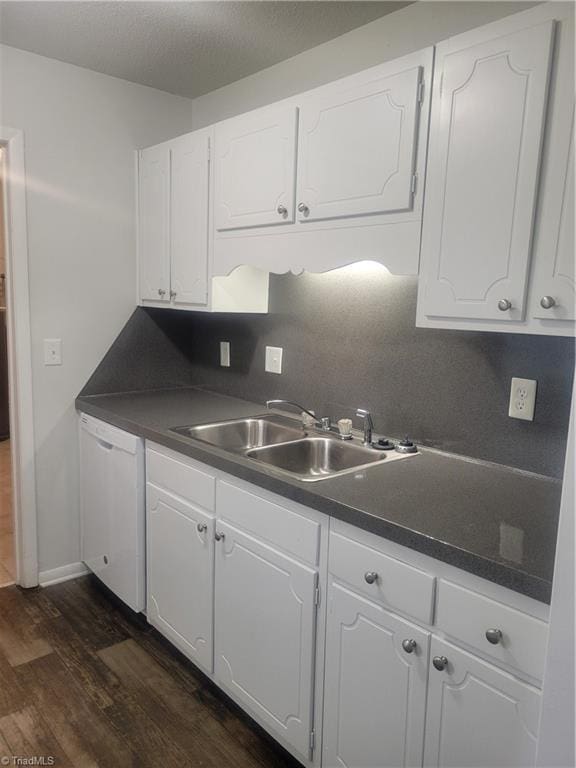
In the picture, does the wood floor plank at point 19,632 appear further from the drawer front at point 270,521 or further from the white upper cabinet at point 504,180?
the white upper cabinet at point 504,180

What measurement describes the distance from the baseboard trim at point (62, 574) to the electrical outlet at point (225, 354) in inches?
48.6

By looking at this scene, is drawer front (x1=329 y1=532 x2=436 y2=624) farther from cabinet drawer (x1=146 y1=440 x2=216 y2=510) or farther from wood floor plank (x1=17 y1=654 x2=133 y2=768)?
wood floor plank (x1=17 y1=654 x2=133 y2=768)

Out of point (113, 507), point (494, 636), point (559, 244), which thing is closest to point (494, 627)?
point (494, 636)

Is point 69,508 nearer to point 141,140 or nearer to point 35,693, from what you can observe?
point 35,693

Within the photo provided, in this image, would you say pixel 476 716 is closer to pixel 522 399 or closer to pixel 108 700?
pixel 522 399

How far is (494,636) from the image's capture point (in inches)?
43.7

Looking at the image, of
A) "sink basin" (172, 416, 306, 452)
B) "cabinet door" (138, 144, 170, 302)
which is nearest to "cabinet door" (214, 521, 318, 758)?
"sink basin" (172, 416, 306, 452)

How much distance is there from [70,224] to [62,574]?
1680 mm

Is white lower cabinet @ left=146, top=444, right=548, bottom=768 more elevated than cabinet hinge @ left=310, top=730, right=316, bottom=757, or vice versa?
white lower cabinet @ left=146, top=444, right=548, bottom=768

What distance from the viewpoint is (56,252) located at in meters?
2.50

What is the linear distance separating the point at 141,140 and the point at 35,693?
2416mm

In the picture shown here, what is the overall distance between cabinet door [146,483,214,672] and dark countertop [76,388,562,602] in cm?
25

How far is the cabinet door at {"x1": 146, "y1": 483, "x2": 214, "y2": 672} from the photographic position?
75.3 inches

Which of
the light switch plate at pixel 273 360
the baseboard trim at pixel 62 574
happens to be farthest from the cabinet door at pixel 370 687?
the baseboard trim at pixel 62 574
